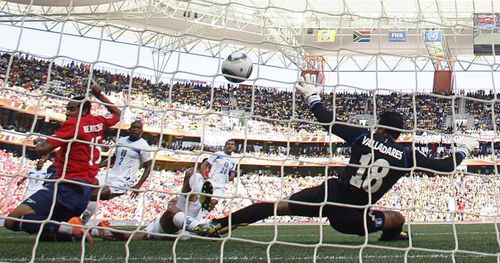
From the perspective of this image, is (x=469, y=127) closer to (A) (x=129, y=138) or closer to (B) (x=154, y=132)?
(B) (x=154, y=132)

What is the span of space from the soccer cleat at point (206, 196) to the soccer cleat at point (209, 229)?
0.99ft

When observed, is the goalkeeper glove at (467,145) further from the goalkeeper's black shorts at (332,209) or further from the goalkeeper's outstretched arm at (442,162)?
the goalkeeper's black shorts at (332,209)

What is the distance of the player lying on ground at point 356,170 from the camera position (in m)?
4.12

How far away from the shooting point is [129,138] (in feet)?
21.8

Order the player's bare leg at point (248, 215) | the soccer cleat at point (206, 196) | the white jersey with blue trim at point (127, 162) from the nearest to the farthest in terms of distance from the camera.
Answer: the player's bare leg at point (248, 215) → the soccer cleat at point (206, 196) → the white jersey with blue trim at point (127, 162)

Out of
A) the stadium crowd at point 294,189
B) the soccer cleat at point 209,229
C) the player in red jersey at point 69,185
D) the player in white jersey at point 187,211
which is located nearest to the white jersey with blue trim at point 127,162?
the player in white jersey at point 187,211

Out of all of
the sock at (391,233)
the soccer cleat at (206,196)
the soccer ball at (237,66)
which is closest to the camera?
the soccer ball at (237,66)

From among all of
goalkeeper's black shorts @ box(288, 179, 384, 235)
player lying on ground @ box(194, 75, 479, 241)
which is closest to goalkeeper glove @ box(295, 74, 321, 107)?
player lying on ground @ box(194, 75, 479, 241)

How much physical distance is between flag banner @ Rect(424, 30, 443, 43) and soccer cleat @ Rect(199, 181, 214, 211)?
18.5 meters

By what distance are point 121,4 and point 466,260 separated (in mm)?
19834

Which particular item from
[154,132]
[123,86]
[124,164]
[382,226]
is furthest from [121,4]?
[382,226]

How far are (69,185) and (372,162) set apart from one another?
268cm

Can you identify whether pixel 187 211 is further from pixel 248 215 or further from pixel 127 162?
Result: pixel 127 162

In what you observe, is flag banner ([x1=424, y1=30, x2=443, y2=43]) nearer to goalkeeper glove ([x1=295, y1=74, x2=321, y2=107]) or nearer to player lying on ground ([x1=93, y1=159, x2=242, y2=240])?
player lying on ground ([x1=93, y1=159, x2=242, y2=240])
